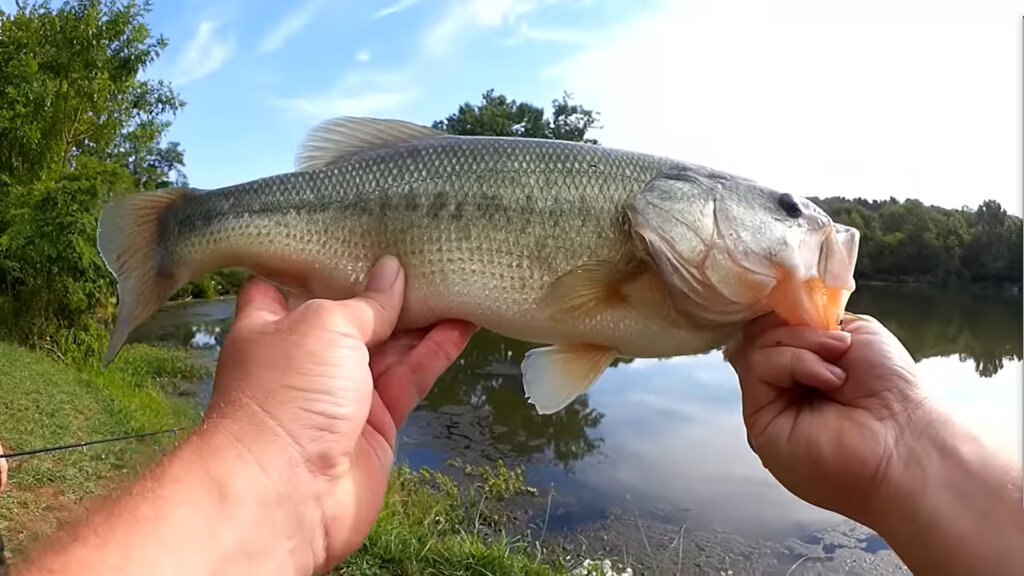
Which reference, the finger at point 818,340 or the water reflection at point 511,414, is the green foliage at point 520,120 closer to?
the water reflection at point 511,414

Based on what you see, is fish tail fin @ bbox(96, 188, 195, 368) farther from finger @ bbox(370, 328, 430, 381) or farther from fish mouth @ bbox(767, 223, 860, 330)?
fish mouth @ bbox(767, 223, 860, 330)

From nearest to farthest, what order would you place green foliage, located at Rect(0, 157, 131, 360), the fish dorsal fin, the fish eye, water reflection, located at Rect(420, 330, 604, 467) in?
1. the fish eye
2. the fish dorsal fin
3. water reflection, located at Rect(420, 330, 604, 467)
4. green foliage, located at Rect(0, 157, 131, 360)

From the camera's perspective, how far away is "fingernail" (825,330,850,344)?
6.98 ft

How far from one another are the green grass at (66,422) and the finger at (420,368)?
0.84 meters

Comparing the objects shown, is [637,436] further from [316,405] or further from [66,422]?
[316,405]

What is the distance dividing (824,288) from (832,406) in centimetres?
39

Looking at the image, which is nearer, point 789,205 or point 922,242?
point 789,205

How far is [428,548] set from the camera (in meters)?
5.85

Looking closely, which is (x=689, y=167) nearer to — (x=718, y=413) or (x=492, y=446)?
(x=492, y=446)

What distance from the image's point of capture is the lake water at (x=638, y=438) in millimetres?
10352

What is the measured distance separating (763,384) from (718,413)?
14.2 m

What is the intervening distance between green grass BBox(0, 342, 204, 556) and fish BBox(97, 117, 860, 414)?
2.91 feet

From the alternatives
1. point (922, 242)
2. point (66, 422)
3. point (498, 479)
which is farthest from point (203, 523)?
point (922, 242)

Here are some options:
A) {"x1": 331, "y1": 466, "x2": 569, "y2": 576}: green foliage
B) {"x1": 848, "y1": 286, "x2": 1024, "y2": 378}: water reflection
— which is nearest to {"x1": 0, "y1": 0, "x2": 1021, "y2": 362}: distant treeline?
{"x1": 848, "y1": 286, "x2": 1024, "y2": 378}: water reflection
